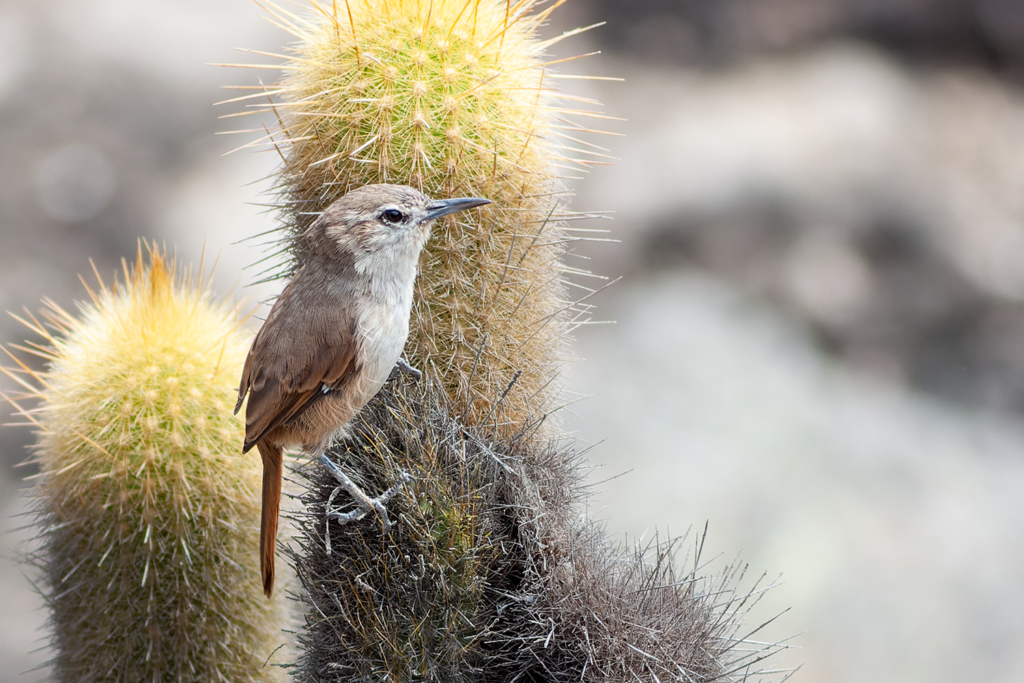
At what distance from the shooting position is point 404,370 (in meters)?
1.10

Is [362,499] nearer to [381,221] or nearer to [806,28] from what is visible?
[381,221]

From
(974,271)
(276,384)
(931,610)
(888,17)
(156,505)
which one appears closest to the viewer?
(276,384)

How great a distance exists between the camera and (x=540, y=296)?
114 centimetres

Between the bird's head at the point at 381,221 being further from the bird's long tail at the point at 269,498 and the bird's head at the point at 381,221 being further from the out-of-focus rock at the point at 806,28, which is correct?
the out-of-focus rock at the point at 806,28

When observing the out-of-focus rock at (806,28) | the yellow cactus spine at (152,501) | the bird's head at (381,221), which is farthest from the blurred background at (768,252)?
the bird's head at (381,221)

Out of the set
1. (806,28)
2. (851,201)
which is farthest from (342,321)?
(806,28)

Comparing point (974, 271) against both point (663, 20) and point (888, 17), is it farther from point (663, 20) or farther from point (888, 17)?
point (663, 20)

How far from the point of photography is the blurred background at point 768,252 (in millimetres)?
2766

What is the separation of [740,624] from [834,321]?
227 cm

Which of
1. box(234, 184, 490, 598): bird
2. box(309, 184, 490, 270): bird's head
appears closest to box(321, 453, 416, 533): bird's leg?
box(234, 184, 490, 598): bird

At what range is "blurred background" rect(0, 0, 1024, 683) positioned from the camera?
277cm

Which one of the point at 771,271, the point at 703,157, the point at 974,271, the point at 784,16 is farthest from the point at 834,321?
the point at 784,16

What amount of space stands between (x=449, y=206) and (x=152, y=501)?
714 millimetres

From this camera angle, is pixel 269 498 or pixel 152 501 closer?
pixel 269 498
